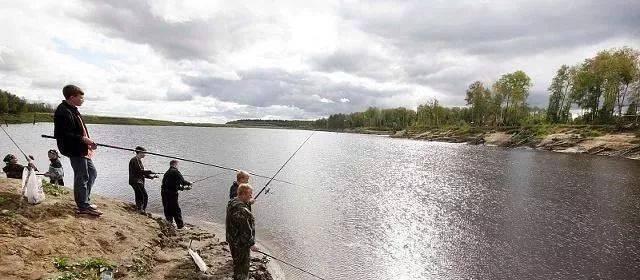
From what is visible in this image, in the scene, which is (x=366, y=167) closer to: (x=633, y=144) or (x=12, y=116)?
(x=633, y=144)

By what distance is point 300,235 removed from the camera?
15852 millimetres

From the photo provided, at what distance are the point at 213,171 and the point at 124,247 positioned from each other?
996 inches

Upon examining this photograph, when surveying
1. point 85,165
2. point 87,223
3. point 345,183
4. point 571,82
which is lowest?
point 345,183

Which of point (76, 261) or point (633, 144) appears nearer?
point (76, 261)

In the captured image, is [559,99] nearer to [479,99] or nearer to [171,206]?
[479,99]

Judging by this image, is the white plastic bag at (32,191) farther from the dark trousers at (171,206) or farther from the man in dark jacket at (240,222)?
the man in dark jacket at (240,222)

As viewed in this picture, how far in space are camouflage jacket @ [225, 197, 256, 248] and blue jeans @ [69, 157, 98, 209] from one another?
13.6 ft

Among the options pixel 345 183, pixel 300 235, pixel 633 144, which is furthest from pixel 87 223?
pixel 633 144

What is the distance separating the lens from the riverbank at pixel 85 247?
23.0 ft

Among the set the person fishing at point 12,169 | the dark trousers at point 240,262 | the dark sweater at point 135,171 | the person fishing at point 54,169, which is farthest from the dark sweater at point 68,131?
the person fishing at point 54,169

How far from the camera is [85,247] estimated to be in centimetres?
809

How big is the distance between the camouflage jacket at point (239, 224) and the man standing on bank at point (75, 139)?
3960 millimetres

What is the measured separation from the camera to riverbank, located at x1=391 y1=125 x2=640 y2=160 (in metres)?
64.4

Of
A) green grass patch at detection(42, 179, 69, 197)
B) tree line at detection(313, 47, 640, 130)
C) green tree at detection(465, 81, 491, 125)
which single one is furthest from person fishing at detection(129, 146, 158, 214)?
green tree at detection(465, 81, 491, 125)
